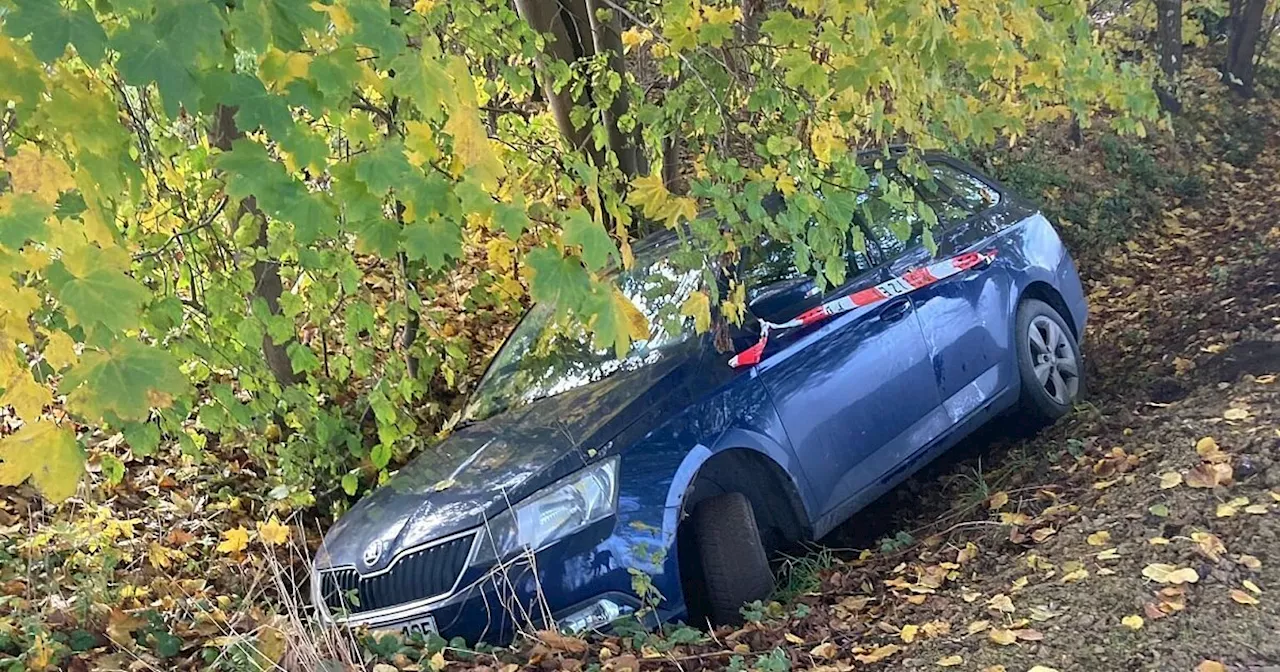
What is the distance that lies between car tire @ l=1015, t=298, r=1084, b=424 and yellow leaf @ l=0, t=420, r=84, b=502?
14.5 ft

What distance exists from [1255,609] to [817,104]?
247 centimetres

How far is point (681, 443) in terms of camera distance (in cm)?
377

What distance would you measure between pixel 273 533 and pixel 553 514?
195 cm

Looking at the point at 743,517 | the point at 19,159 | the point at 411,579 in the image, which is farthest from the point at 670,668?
the point at 19,159

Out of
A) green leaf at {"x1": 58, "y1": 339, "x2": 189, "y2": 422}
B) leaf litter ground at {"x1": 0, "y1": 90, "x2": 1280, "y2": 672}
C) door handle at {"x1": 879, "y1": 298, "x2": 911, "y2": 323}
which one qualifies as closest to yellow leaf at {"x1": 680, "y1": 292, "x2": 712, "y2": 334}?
leaf litter ground at {"x1": 0, "y1": 90, "x2": 1280, "y2": 672}

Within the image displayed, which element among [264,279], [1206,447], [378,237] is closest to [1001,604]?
[1206,447]

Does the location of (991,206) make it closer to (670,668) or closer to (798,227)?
(798,227)

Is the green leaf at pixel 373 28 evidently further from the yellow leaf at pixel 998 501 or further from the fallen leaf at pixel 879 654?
the yellow leaf at pixel 998 501

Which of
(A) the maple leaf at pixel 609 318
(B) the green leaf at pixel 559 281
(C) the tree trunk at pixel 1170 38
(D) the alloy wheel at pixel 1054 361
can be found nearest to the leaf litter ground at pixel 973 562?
(D) the alloy wheel at pixel 1054 361

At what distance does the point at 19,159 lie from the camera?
2.20m

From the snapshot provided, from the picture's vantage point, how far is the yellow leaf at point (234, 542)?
501 centimetres

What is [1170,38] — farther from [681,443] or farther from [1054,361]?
[681,443]

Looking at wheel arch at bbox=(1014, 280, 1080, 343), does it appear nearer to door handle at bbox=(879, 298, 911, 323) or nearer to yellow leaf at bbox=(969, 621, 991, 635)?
door handle at bbox=(879, 298, 911, 323)

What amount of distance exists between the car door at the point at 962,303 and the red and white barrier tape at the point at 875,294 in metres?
0.03
